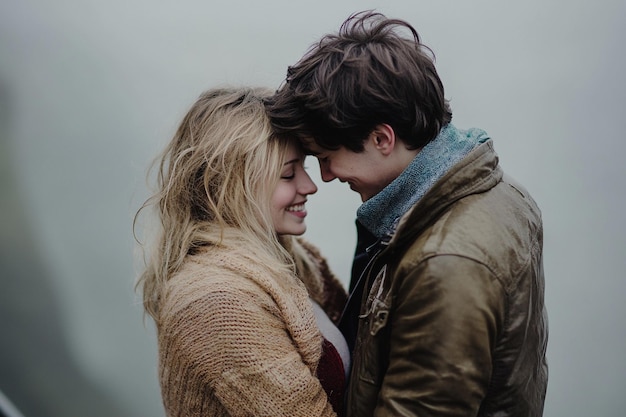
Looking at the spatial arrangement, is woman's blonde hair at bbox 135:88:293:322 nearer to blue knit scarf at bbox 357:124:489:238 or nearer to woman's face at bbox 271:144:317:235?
woman's face at bbox 271:144:317:235

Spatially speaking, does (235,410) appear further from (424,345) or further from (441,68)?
(441,68)

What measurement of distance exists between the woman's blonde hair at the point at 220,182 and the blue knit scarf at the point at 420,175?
276 millimetres

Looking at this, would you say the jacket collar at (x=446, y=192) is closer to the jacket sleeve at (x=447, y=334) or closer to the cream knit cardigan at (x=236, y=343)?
the jacket sleeve at (x=447, y=334)

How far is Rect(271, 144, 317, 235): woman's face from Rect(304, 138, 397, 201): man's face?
10 cm

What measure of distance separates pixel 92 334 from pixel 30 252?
0.39 meters

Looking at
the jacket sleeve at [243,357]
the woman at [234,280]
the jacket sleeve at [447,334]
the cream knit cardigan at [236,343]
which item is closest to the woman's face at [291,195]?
the woman at [234,280]

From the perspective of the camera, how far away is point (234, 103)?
1590 millimetres

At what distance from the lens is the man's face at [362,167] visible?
4.70ft

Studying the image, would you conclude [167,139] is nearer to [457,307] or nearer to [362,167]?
[362,167]

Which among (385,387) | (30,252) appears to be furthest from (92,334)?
(385,387)

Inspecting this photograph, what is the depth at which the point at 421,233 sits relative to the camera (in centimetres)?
125

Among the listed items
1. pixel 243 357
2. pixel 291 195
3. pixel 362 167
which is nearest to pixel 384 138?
pixel 362 167

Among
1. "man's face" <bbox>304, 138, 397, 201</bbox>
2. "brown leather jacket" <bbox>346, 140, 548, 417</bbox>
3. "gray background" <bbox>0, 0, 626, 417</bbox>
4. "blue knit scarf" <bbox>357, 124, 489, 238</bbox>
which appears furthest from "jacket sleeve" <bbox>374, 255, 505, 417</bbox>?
"gray background" <bbox>0, 0, 626, 417</bbox>

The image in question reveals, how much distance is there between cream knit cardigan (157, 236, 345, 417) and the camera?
4.32 ft
